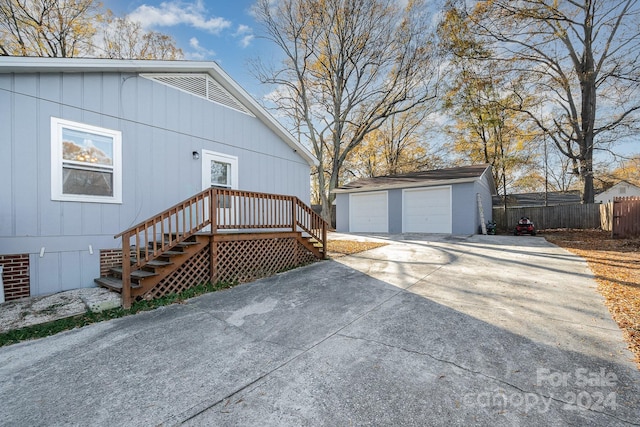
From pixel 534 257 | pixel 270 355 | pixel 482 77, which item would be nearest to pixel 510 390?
pixel 270 355

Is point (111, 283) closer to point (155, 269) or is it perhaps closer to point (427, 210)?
point (155, 269)

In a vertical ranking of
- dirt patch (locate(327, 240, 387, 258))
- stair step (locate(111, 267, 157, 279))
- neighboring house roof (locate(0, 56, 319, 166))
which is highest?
neighboring house roof (locate(0, 56, 319, 166))

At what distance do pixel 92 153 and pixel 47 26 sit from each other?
11859 mm

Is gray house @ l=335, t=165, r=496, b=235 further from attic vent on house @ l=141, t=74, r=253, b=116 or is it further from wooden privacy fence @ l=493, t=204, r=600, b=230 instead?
attic vent on house @ l=141, t=74, r=253, b=116

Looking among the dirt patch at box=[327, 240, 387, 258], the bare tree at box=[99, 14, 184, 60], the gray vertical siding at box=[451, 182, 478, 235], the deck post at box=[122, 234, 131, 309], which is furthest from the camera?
the bare tree at box=[99, 14, 184, 60]

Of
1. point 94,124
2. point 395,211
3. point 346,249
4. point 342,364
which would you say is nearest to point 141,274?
point 94,124

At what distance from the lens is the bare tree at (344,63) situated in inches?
627

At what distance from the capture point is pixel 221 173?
285 inches

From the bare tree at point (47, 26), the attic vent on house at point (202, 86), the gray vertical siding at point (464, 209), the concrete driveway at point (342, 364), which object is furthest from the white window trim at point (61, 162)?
the gray vertical siding at point (464, 209)

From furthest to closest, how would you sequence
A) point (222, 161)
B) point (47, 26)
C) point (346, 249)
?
point (47, 26) → point (346, 249) → point (222, 161)

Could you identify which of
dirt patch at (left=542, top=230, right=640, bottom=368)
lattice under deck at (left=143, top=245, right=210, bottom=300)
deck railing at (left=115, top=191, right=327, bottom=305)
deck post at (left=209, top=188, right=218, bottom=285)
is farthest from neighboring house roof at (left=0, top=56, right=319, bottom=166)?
dirt patch at (left=542, top=230, right=640, bottom=368)

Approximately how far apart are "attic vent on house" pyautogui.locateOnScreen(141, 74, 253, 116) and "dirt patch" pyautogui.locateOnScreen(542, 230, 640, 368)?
854cm

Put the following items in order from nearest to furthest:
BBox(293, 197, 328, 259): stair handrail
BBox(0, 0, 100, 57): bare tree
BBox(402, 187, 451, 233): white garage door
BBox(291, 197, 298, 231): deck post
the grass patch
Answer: the grass patch, BBox(291, 197, 298, 231): deck post, BBox(293, 197, 328, 259): stair handrail, BBox(0, 0, 100, 57): bare tree, BBox(402, 187, 451, 233): white garage door

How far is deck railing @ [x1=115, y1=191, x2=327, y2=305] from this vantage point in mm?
4297
